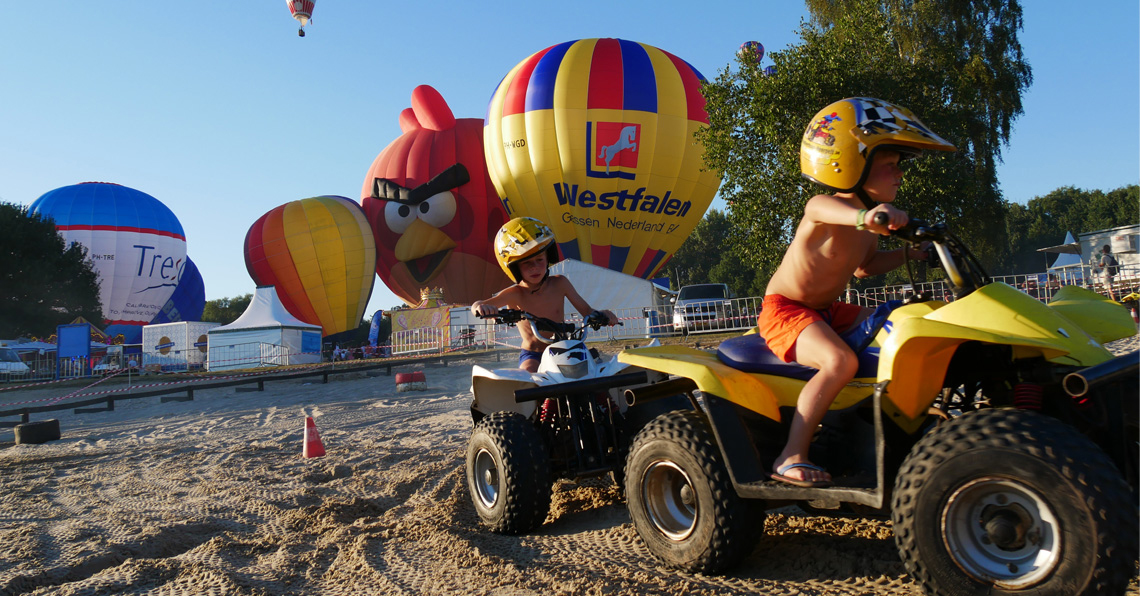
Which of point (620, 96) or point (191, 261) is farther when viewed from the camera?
point (191, 261)

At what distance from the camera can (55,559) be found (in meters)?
4.04

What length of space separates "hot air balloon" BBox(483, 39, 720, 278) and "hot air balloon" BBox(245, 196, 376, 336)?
11606mm

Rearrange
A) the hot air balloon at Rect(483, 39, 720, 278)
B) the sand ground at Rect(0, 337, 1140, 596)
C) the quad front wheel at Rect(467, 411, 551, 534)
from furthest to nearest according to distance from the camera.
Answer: the hot air balloon at Rect(483, 39, 720, 278)
the quad front wheel at Rect(467, 411, 551, 534)
the sand ground at Rect(0, 337, 1140, 596)

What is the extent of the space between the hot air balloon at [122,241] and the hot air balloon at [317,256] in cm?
1184

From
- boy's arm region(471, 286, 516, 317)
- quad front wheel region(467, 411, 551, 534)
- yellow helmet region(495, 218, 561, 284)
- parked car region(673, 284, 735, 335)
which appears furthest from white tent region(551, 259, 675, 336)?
quad front wheel region(467, 411, 551, 534)

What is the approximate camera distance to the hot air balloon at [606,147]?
26.7m

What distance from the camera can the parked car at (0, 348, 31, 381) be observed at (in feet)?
97.9

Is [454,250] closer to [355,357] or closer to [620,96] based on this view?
[355,357]

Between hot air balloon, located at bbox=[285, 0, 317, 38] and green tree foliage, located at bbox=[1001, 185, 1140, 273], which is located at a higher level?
hot air balloon, located at bbox=[285, 0, 317, 38]

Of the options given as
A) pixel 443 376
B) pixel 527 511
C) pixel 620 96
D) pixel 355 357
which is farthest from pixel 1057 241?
pixel 527 511

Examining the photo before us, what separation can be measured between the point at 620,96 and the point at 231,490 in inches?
907

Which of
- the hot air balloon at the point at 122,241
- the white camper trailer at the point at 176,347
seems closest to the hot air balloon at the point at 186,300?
the hot air balloon at the point at 122,241

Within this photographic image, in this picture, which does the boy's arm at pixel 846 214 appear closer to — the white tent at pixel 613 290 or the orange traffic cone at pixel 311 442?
the orange traffic cone at pixel 311 442

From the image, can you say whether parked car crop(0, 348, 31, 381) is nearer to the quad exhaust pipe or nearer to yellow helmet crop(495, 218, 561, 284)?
yellow helmet crop(495, 218, 561, 284)
